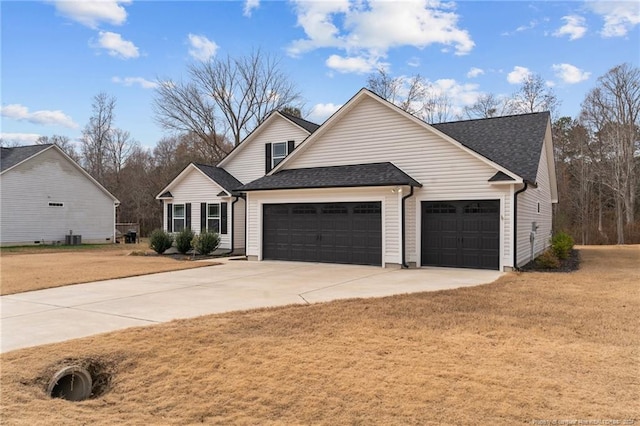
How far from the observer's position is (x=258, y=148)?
73.0 ft

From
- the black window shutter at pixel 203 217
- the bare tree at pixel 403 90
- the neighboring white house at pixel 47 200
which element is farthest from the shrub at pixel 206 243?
the bare tree at pixel 403 90

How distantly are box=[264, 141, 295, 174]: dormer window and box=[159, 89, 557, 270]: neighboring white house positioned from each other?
11.4ft

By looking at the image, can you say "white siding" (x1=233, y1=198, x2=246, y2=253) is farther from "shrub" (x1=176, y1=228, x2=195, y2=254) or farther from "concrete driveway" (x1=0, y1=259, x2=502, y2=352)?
"concrete driveway" (x1=0, y1=259, x2=502, y2=352)

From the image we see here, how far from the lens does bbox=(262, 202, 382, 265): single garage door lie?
15.3 metres

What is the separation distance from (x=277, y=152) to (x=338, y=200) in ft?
23.5

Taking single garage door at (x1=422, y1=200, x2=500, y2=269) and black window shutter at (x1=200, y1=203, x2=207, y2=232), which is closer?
single garage door at (x1=422, y1=200, x2=500, y2=269)

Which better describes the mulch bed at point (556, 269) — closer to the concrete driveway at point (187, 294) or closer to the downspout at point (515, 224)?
the downspout at point (515, 224)

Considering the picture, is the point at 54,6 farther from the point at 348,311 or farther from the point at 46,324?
the point at 348,311

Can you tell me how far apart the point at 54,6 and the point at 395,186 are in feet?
39.5

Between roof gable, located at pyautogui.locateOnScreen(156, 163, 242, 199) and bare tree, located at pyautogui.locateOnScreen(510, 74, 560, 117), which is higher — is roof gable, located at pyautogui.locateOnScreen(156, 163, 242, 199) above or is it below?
below

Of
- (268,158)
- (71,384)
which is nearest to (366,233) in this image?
(268,158)

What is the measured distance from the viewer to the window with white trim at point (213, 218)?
71.4ft

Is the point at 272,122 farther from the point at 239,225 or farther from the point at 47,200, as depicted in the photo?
the point at 47,200

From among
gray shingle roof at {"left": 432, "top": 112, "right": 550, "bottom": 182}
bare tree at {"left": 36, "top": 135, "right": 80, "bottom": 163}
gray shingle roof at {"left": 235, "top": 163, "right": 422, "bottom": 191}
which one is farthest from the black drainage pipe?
bare tree at {"left": 36, "top": 135, "right": 80, "bottom": 163}
